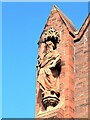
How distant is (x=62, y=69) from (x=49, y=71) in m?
0.38

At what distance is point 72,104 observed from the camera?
21.6 meters

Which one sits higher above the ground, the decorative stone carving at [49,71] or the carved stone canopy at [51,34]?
the carved stone canopy at [51,34]

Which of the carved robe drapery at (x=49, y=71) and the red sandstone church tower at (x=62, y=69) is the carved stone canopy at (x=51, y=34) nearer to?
the red sandstone church tower at (x=62, y=69)

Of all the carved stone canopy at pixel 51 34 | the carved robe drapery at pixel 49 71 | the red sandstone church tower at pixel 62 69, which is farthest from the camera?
the carved stone canopy at pixel 51 34

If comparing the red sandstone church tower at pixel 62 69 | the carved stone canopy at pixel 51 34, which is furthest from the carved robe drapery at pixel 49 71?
the carved stone canopy at pixel 51 34

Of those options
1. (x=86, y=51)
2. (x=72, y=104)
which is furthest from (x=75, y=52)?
(x=72, y=104)

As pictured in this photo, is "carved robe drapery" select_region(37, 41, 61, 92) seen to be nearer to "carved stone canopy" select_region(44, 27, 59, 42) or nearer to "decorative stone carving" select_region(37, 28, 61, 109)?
"decorative stone carving" select_region(37, 28, 61, 109)

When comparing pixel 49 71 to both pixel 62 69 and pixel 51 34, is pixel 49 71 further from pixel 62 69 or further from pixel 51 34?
pixel 51 34

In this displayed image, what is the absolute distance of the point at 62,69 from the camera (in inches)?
872

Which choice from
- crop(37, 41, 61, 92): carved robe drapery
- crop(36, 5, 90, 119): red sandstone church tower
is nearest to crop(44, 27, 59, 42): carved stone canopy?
crop(36, 5, 90, 119): red sandstone church tower

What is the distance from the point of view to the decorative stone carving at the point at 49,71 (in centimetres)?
2177

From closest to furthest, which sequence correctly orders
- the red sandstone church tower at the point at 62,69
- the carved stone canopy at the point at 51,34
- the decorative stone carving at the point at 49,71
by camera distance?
the red sandstone church tower at the point at 62,69 < the decorative stone carving at the point at 49,71 < the carved stone canopy at the point at 51,34

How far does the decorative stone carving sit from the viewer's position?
21.8 m

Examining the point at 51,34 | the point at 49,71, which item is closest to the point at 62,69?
the point at 49,71
